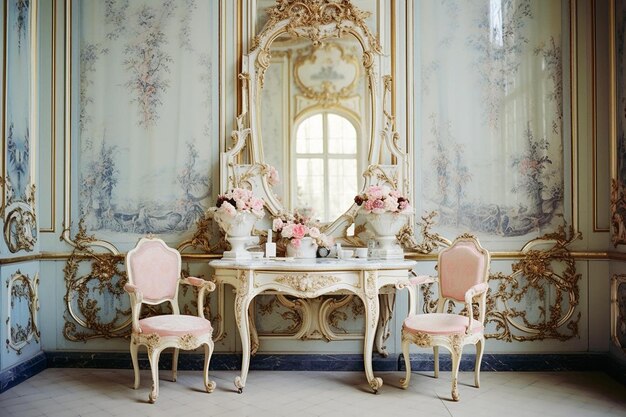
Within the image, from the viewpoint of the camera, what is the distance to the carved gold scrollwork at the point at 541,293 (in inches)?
189

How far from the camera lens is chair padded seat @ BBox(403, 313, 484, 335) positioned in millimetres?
3938

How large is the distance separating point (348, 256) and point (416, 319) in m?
0.76

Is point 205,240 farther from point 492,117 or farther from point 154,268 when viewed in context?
point 492,117

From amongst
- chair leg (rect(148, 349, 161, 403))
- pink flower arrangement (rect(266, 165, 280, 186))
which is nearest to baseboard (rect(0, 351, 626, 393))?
chair leg (rect(148, 349, 161, 403))

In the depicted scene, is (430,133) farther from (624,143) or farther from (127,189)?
(127,189)

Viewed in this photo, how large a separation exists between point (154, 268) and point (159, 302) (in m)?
0.27

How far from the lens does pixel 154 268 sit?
14.5ft

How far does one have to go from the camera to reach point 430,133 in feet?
16.0

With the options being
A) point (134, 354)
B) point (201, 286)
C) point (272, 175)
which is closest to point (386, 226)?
point (272, 175)

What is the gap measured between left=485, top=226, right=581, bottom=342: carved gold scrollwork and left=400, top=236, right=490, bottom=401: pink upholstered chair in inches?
21.1

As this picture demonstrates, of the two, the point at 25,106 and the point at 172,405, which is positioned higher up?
the point at 25,106

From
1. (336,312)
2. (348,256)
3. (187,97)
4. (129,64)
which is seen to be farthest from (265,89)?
(336,312)

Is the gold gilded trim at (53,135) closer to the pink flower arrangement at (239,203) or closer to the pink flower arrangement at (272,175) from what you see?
the pink flower arrangement at (239,203)

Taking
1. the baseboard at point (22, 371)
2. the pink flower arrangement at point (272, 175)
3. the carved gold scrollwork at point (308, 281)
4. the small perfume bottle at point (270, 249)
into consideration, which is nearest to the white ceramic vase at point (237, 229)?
the small perfume bottle at point (270, 249)
